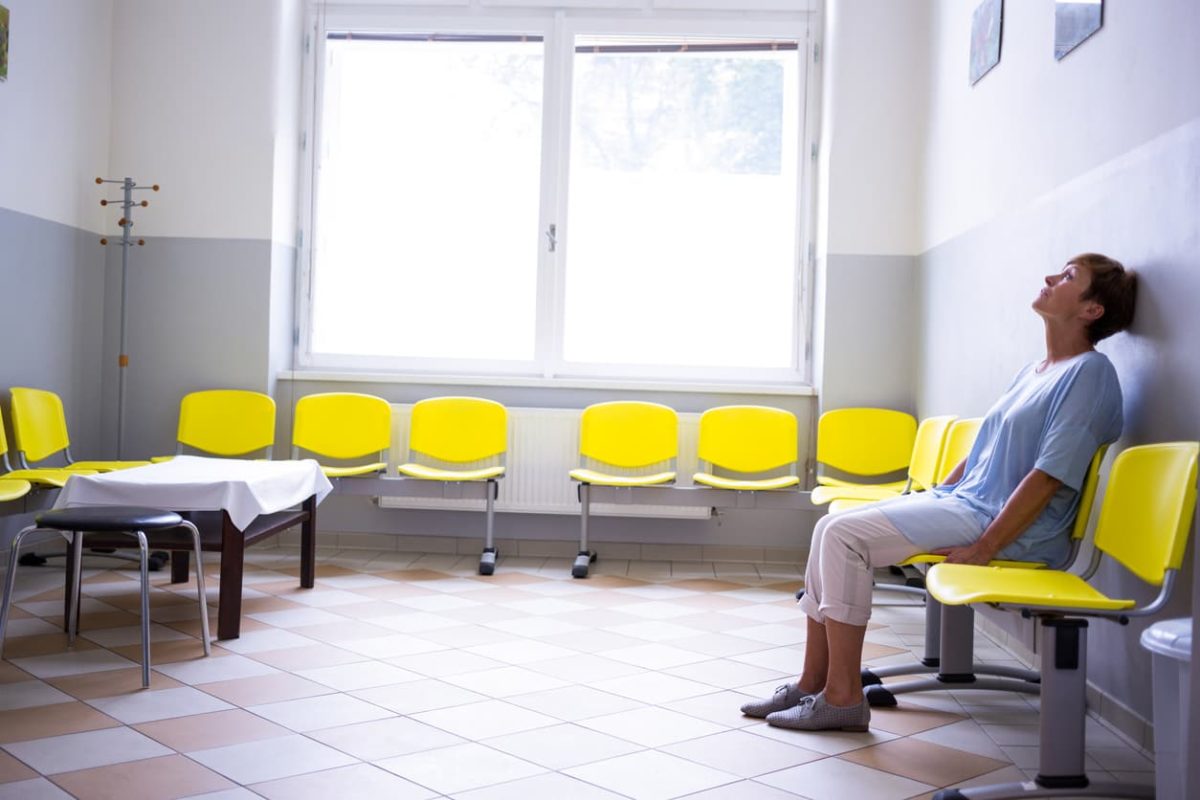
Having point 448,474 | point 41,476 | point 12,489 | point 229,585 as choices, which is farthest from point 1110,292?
point 41,476

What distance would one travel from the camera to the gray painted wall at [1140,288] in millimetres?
2566

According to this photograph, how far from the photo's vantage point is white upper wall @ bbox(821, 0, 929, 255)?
538 centimetres

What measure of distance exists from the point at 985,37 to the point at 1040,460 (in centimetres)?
232

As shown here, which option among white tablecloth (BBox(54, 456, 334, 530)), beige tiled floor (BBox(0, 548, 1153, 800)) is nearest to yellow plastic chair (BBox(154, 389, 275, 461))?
beige tiled floor (BBox(0, 548, 1153, 800))

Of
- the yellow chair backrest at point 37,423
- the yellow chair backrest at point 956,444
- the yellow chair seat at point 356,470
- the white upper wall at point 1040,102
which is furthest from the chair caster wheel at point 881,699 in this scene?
the yellow chair backrest at point 37,423

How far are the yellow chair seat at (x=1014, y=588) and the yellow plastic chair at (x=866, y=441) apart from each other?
8.18ft

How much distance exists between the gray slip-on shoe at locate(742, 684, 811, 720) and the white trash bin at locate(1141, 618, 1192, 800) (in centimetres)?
102

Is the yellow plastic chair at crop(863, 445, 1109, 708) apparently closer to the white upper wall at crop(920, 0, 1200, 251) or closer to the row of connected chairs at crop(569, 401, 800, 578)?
the white upper wall at crop(920, 0, 1200, 251)

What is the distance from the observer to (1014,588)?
2324 millimetres

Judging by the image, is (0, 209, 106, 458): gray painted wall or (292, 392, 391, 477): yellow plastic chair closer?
(0, 209, 106, 458): gray painted wall

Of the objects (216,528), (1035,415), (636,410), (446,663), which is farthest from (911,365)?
(216,528)

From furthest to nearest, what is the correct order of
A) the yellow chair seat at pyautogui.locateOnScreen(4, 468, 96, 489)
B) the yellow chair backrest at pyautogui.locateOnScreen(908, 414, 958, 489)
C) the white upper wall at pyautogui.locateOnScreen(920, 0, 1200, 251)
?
1. the yellow chair seat at pyautogui.locateOnScreen(4, 468, 96, 489)
2. the yellow chair backrest at pyautogui.locateOnScreen(908, 414, 958, 489)
3. the white upper wall at pyautogui.locateOnScreen(920, 0, 1200, 251)

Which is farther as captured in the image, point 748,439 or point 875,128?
point 875,128

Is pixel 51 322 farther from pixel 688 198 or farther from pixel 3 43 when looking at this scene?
pixel 688 198
